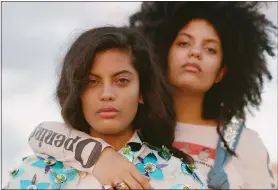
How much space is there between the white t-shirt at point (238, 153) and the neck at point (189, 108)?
48mm

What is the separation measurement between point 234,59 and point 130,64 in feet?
2.57

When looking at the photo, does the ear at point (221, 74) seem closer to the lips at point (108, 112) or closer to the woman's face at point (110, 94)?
the woman's face at point (110, 94)

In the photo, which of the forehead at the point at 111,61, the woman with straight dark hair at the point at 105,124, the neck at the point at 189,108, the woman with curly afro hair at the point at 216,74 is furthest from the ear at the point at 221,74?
the forehead at the point at 111,61

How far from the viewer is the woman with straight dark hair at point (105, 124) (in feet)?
5.82

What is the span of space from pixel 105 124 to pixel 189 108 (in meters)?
0.72

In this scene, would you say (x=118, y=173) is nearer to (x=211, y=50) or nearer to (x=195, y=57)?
(x=195, y=57)

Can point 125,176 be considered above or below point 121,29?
below

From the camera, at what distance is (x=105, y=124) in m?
1.82

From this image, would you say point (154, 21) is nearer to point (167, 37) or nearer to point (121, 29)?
point (167, 37)

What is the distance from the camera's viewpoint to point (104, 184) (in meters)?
1.73

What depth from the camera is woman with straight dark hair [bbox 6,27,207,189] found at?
5.82 ft

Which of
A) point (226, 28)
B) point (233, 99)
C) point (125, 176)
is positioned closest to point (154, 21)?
point (226, 28)

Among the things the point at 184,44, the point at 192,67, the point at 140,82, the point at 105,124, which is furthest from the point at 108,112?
the point at 184,44

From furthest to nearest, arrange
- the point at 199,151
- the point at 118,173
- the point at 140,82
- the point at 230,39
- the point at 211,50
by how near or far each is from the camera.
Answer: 1. the point at 230,39
2. the point at 211,50
3. the point at 199,151
4. the point at 140,82
5. the point at 118,173
